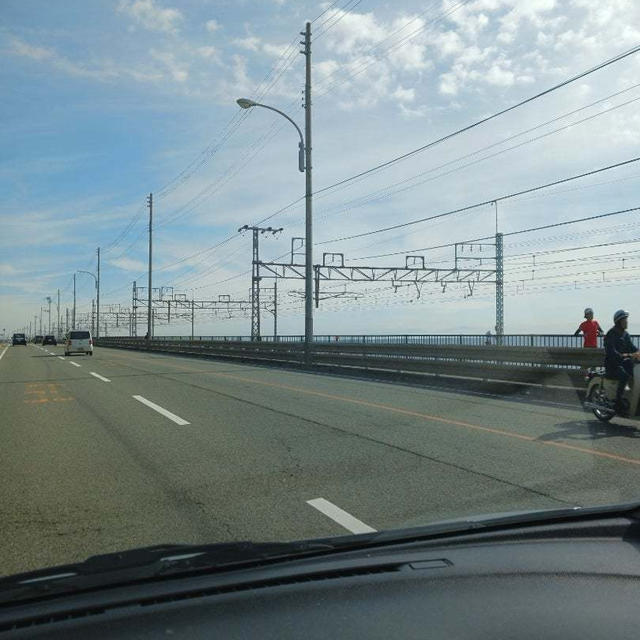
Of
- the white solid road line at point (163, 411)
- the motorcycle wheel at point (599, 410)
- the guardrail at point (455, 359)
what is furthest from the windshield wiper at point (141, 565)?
the guardrail at point (455, 359)

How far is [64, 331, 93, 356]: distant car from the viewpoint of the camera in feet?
132

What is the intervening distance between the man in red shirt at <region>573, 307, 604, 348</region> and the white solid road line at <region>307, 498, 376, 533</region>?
10955 mm

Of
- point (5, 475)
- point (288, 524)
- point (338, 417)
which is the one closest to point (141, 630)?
point (288, 524)

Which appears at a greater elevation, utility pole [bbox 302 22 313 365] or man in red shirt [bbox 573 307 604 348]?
utility pole [bbox 302 22 313 365]

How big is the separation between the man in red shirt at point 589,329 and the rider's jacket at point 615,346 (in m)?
5.17

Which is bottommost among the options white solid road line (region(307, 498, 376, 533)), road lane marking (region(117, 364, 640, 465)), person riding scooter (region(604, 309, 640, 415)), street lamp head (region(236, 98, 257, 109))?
white solid road line (region(307, 498, 376, 533))

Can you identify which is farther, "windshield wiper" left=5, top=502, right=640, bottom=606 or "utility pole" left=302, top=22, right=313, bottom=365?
"utility pole" left=302, top=22, right=313, bottom=365

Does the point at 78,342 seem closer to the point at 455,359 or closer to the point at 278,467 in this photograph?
the point at 455,359

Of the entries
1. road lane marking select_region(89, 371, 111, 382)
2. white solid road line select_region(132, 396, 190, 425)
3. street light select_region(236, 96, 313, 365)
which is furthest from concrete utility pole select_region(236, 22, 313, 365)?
white solid road line select_region(132, 396, 190, 425)

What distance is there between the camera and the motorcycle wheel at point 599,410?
9789 mm

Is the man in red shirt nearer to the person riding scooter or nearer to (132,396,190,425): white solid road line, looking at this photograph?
the person riding scooter

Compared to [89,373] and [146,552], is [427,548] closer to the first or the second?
[146,552]

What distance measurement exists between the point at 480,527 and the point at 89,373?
2083 centimetres

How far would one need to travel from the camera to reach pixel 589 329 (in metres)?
14.7
